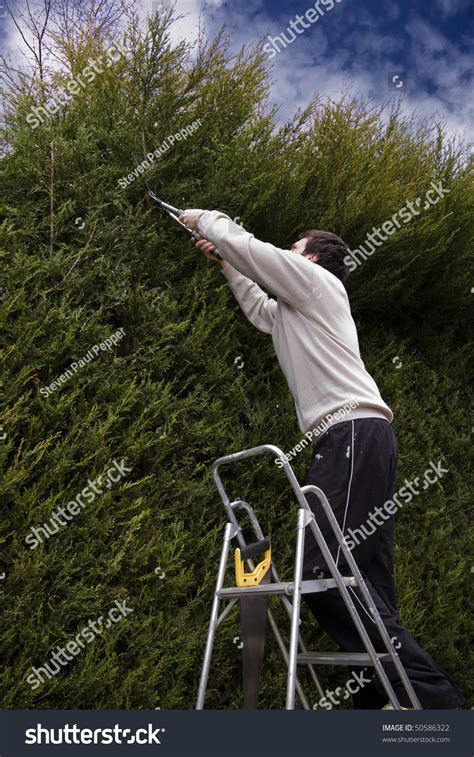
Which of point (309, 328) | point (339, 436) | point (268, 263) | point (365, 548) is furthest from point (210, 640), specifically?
point (268, 263)

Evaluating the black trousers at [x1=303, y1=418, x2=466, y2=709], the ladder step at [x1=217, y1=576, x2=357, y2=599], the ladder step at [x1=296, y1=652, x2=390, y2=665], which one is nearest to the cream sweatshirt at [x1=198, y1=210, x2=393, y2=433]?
the black trousers at [x1=303, y1=418, x2=466, y2=709]

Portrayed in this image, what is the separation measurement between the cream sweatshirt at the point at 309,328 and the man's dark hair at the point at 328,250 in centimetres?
32

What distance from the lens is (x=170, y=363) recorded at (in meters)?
3.95

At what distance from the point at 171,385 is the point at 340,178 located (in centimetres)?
197

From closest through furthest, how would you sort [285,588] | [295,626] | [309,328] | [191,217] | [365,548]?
1. [295,626]
2. [285,588]
3. [365,548]
4. [309,328]
5. [191,217]

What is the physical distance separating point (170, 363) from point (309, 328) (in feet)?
2.95

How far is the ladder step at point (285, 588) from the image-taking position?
2649 mm

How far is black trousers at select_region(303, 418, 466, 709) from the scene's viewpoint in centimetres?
300

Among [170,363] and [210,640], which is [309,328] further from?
[210,640]

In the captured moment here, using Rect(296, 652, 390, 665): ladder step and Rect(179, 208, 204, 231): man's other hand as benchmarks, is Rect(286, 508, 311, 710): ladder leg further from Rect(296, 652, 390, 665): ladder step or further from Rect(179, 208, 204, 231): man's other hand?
Rect(179, 208, 204, 231): man's other hand

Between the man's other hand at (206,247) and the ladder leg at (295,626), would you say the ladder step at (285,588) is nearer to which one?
the ladder leg at (295,626)

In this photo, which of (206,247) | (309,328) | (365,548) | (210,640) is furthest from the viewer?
(206,247)

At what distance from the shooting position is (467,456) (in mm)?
5484

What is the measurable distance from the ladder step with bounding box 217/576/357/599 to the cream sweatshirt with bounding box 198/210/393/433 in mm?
724
